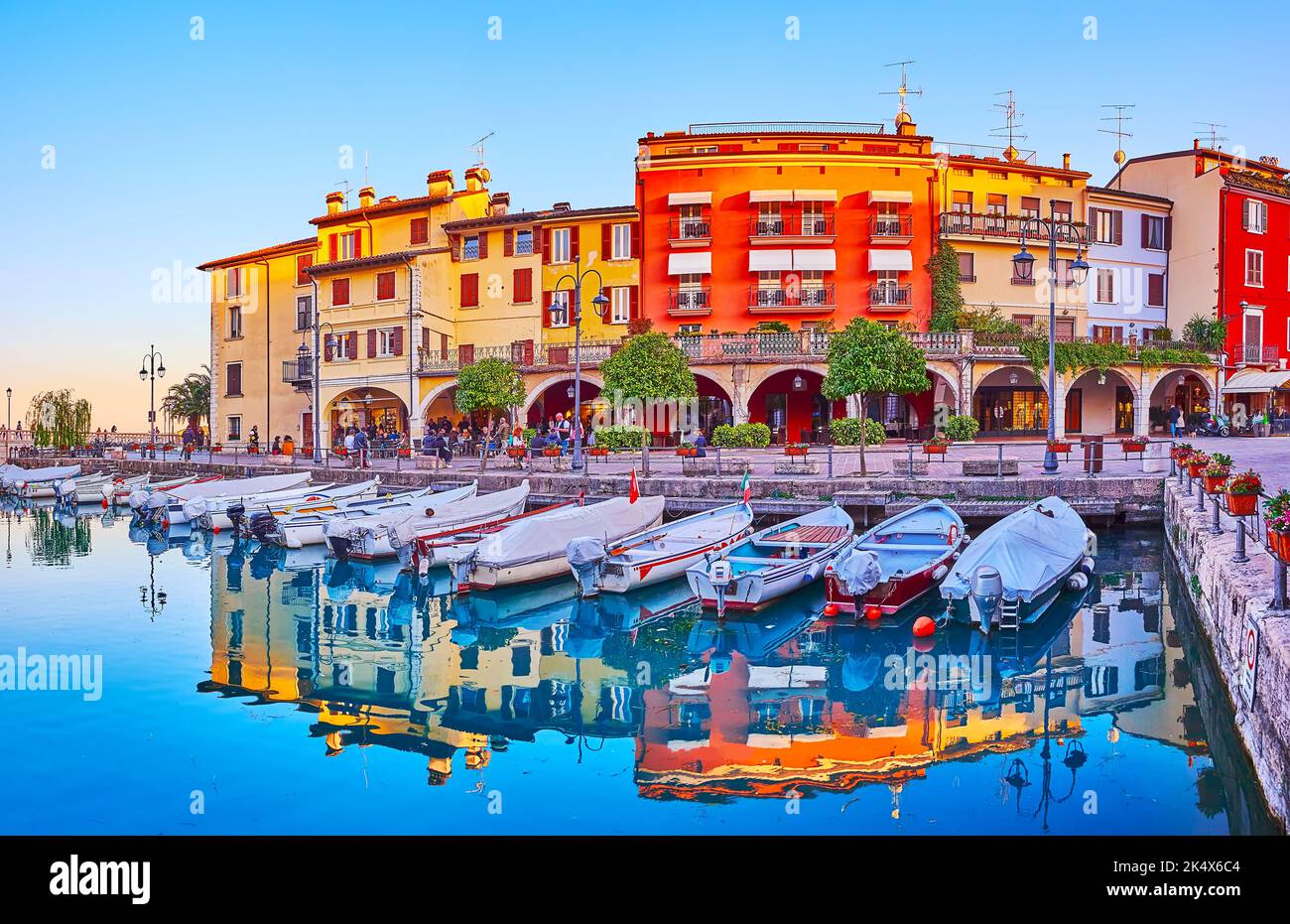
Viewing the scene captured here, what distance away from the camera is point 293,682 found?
1341 cm

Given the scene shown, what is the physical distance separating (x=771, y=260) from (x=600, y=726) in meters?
32.9

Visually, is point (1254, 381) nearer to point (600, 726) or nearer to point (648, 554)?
point (648, 554)

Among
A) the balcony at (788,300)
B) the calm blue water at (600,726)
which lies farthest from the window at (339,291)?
the calm blue water at (600,726)

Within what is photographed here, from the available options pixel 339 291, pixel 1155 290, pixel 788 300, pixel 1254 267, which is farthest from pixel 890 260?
pixel 339 291

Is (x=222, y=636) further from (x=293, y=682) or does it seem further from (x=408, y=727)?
(x=408, y=727)

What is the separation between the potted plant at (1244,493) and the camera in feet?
36.9

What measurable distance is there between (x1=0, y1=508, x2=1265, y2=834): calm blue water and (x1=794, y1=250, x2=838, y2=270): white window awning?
25.2 metres

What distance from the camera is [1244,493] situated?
37.0 ft

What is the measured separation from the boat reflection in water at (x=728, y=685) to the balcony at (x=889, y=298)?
24.5 metres

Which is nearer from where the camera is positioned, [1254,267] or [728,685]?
[728,685]

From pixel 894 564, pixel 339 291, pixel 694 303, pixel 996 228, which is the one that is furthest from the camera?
pixel 339 291

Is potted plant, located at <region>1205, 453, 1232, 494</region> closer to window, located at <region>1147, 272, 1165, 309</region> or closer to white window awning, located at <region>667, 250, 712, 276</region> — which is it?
white window awning, located at <region>667, 250, 712, 276</region>

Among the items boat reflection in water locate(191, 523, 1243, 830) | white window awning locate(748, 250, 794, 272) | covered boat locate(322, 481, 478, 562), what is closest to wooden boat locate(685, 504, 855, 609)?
boat reflection in water locate(191, 523, 1243, 830)
